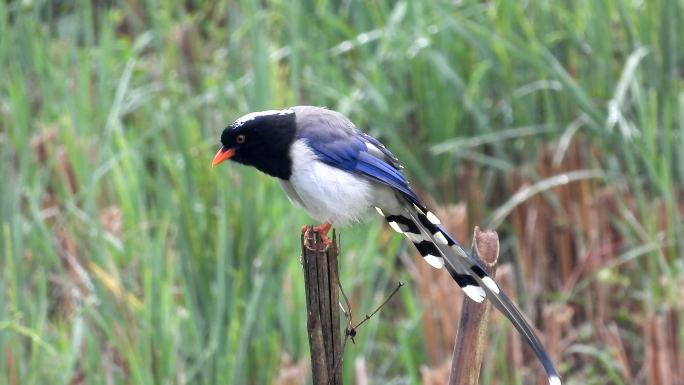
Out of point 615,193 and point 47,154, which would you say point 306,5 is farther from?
point 615,193

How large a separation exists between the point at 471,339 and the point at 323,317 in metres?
0.27

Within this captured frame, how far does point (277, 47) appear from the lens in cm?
544

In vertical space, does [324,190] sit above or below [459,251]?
above

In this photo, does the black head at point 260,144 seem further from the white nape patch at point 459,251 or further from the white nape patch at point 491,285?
the white nape patch at point 491,285

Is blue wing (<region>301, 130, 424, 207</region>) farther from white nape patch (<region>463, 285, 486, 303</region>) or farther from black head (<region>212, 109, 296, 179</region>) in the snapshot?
white nape patch (<region>463, 285, 486, 303</region>)

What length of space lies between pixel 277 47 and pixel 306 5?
1.20ft

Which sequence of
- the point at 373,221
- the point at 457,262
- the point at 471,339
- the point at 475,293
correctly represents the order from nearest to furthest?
the point at 471,339 < the point at 475,293 < the point at 457,262 < the point at 373,221

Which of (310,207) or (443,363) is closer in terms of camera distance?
(310,207)

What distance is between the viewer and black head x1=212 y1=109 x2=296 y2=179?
3.27 meters

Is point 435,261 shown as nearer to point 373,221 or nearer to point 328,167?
point 328,167

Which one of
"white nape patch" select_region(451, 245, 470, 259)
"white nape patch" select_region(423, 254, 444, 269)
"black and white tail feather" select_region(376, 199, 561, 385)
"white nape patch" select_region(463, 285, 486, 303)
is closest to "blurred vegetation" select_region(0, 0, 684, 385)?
"black and white tail feather" select_region(376, 199, 561, 385)

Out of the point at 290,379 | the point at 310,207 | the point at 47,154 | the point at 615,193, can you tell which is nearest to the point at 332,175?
the point at 310,207

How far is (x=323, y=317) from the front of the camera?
230 cm

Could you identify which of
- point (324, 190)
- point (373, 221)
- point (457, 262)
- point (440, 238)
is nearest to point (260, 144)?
point (324, 190)
